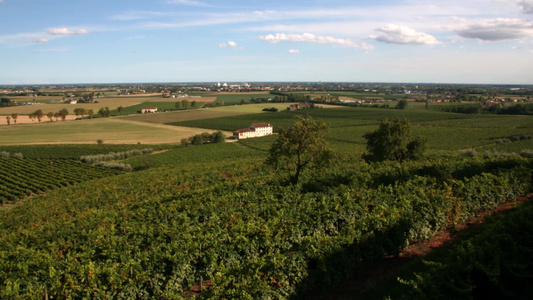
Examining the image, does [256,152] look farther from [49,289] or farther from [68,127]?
[68,127]

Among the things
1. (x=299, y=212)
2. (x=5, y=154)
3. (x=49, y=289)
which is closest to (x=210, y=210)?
(x=299, y=212)

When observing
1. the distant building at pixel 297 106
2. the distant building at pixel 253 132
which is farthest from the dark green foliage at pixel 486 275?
the distant building at pixel 297 106

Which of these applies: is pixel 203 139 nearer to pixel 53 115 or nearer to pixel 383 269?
pixel 383 269

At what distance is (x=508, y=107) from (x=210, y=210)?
5203 inches

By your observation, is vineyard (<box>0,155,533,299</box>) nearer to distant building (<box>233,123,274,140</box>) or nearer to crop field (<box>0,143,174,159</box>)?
crop field (<box>0,143,174,159</box>)

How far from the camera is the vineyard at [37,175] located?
1606 inches

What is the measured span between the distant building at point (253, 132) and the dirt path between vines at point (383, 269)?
7157cm

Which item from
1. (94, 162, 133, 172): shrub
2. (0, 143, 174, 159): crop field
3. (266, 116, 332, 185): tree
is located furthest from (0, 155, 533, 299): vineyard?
(0, 143, 174, 159): crop field

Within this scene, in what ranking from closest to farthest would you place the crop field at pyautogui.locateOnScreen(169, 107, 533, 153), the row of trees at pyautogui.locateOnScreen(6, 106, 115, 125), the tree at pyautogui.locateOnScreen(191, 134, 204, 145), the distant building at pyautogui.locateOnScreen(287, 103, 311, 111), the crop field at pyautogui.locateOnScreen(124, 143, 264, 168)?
the crop field at pyautogui.locateOnScreen(124, 143, 264, 168) < the crop field at pyautogui.locateOnScreen(169, 107, 533, 153) < the tree at pyautogui.locateOnScreen(191, 134, 204, 145) < the row of trees at pyautogui.locateOnScreen(6, 106, 115, 125) < the distant building at pyautogui.locateOnScreen(287, 103, 311, 111)

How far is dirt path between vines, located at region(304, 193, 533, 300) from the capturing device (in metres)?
11.7

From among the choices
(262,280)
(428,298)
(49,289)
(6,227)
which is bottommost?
(6,227)

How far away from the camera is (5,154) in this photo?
6206cm

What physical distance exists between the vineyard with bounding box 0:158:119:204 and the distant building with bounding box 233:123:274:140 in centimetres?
3854

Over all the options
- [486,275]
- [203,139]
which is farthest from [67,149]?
[486,275]
